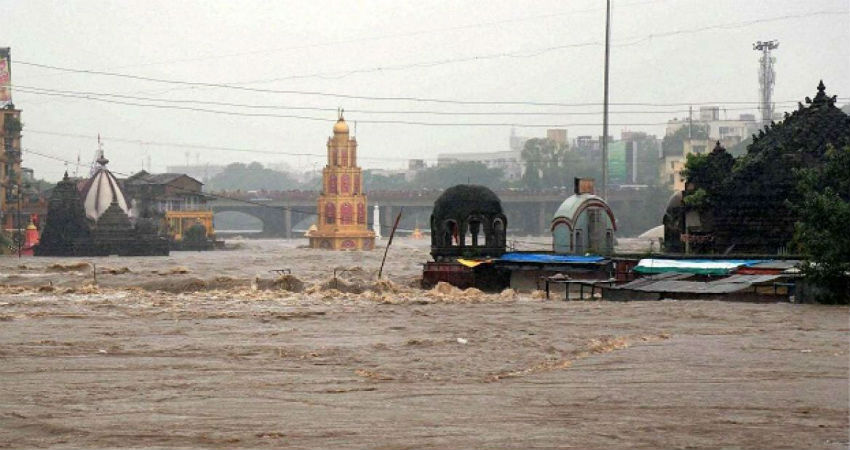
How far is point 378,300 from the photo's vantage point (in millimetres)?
39188

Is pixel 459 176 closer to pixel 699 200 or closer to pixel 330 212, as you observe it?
pixel 330 212

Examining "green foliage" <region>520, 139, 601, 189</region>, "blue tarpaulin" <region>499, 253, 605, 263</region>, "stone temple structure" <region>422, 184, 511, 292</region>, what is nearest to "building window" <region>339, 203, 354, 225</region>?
"green foliage" <region>520, 139, 601, 189</region>

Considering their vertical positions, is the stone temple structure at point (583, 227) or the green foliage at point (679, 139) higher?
the green foliage at point (679, 139)

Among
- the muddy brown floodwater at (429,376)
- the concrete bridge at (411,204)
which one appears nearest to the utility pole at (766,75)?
the concrete bridge at (411,204)

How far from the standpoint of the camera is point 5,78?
10731cm

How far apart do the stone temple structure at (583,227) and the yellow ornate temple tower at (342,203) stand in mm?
59947

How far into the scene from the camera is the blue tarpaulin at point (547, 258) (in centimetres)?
4259

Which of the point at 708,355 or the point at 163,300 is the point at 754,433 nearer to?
the point at 708,355

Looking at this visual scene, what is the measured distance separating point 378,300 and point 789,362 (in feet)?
64.0

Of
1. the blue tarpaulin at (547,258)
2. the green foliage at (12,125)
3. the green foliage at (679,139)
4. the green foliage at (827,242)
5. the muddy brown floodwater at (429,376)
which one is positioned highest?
the green foliage at (679,139)

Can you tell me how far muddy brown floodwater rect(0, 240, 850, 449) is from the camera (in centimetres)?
1523

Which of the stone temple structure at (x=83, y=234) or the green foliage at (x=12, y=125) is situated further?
the green foliage at (x=12, y=125)

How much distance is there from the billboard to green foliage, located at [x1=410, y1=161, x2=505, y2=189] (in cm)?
7010

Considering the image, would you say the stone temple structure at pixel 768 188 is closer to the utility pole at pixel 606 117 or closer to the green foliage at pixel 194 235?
the utility pole at pixel 606 117
